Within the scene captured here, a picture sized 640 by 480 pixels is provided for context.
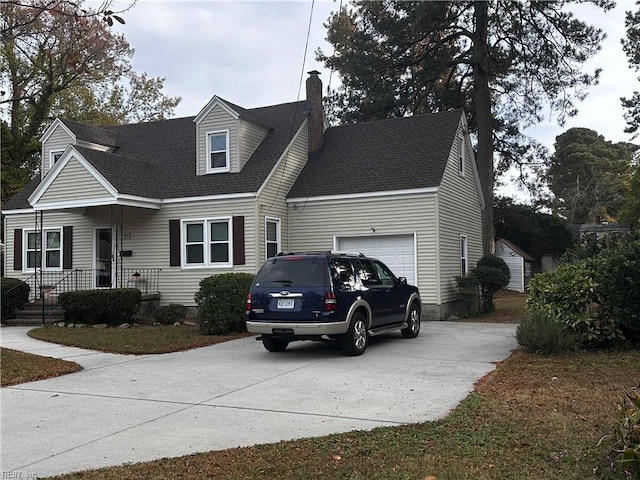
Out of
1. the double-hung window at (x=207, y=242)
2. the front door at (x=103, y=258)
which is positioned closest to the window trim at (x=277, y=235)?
the double-hung window at (x=207, y=242)

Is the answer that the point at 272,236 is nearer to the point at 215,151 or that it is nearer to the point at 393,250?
the point at 215,151

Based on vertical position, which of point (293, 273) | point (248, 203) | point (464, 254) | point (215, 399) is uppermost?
point (248, 203)

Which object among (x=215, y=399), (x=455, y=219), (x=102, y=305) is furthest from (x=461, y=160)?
(x=215, y=399)

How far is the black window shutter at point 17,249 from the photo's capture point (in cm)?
2142

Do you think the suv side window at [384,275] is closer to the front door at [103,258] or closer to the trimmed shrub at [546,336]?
the trimmed shrub at [546,336]

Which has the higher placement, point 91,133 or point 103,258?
point 91,133

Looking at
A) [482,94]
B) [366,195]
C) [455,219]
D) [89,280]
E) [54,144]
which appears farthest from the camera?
[482,94]

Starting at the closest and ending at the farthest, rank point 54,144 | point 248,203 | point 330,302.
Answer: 1. point 330,302
2. point 248,203
3. point 54,144

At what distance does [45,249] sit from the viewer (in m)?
21.0

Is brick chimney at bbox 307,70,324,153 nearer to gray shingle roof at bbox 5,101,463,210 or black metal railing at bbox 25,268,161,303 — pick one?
gray shingle roof at bbox 5,101,463,210

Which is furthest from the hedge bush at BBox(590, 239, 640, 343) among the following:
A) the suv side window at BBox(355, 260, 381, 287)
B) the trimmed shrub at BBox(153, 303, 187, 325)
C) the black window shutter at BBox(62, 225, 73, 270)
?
the black window shutter at BBox(62, 225, 73, 270)

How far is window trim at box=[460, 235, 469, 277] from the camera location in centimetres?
2006

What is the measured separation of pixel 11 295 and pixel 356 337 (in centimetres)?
1251

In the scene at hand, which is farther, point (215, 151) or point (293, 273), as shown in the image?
point (215, 151)
